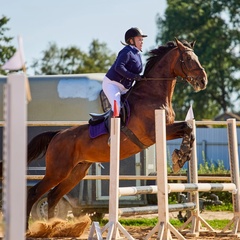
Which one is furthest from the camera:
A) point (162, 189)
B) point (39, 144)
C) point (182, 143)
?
point (39, 144)

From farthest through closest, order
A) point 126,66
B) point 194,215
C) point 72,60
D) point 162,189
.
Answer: point 72,60, point 194,215, point 126,66, point 162,189

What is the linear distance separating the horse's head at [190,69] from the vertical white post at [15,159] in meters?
5.94

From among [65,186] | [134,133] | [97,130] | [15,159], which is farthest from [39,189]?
[15,159]

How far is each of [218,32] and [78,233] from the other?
133 ft

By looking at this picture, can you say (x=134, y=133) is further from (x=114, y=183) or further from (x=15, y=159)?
(x=15, y=159)

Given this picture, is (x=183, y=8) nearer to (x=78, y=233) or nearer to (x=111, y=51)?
(x=111, y=51)

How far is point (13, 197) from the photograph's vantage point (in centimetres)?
341

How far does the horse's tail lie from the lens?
9930mm

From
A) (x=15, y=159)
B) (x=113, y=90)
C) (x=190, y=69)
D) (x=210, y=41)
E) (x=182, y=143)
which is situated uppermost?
(x=210, y=41)

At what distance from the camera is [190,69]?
9.39 metres

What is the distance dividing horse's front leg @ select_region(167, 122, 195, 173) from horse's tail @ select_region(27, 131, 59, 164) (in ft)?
6.03

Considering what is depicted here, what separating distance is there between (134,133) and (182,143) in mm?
696

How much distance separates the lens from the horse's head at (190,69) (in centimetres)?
933

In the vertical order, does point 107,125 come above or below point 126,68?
below
